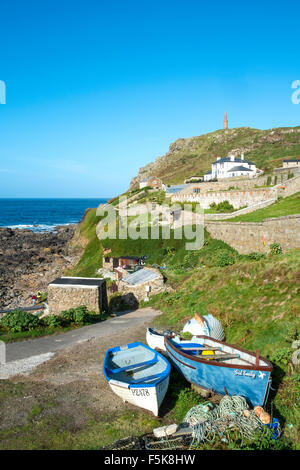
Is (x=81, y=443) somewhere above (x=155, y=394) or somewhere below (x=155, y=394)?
below

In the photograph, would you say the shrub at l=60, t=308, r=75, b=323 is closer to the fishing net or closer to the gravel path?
the gravel path

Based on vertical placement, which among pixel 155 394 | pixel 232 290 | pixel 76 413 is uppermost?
pixel 232 290

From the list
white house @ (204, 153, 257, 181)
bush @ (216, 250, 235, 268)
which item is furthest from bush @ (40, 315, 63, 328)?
white house @ (204, 153, 257, 181)

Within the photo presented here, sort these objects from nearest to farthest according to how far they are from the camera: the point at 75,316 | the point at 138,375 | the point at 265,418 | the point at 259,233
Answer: the point at 265,418, the point at 138,375, the point at 75,316, the point at 259,233

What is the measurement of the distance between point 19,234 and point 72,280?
214 feet

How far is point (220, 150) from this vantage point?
405 ft

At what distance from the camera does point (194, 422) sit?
9.09 m

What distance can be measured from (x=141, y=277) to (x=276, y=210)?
519 inches

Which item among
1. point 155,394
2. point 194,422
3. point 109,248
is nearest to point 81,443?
point 155,394

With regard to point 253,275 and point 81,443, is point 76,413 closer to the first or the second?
point 81,443

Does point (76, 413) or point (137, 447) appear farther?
point (76, 413)

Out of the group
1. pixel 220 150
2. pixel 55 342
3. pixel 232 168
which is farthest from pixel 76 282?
pixel 220 150

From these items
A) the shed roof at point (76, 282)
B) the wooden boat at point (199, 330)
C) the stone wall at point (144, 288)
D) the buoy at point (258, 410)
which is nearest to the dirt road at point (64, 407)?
the wooden boat at point (199, 330)

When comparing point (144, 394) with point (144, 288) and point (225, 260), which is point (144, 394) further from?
point (144, 288)
